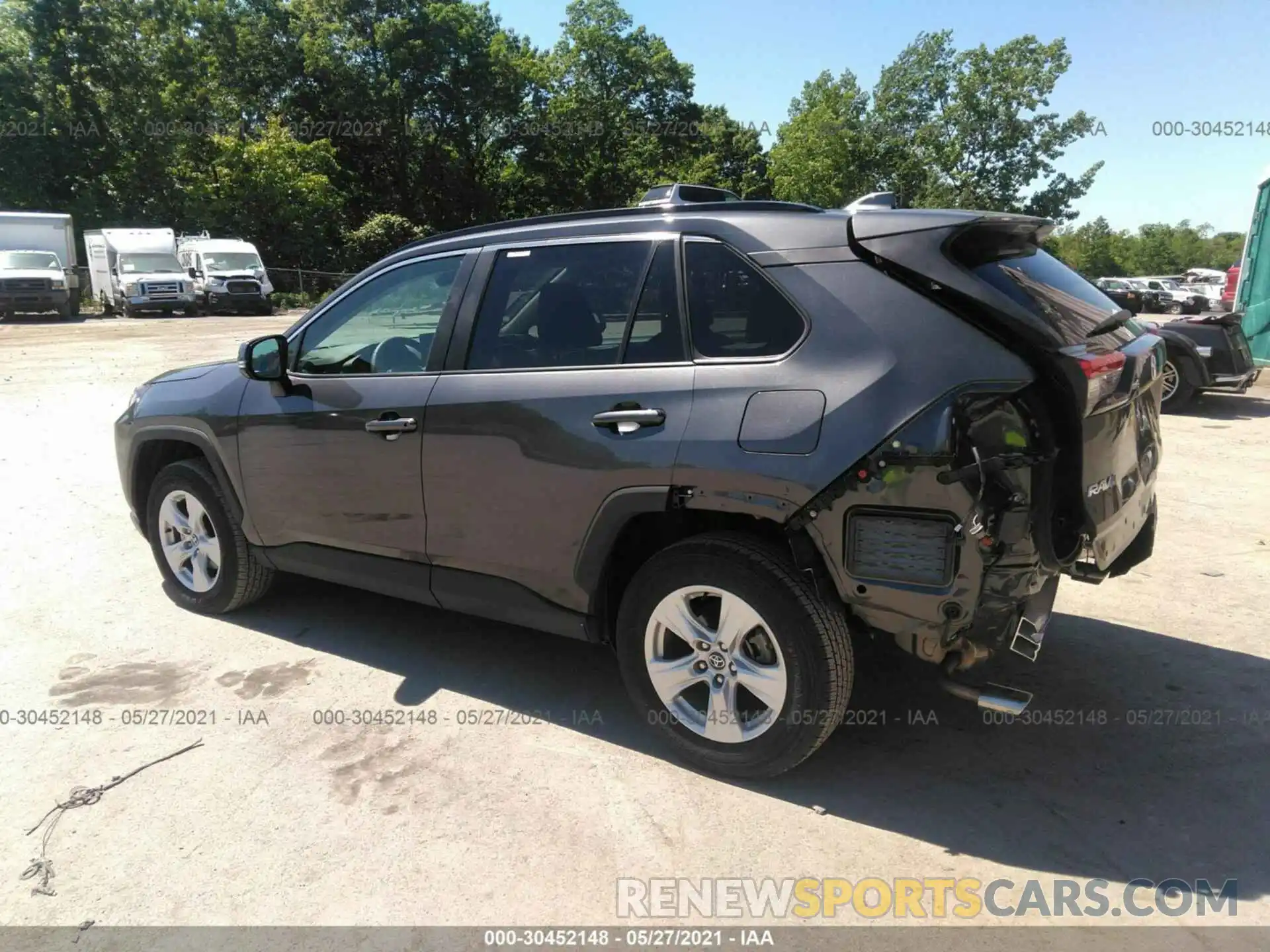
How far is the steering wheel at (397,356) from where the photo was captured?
388 cm

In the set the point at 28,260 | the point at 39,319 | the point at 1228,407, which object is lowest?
the point at 1228,407

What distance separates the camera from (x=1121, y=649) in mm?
4199

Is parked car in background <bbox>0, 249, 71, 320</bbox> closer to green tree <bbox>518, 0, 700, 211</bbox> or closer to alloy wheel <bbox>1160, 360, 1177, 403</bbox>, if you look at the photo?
green tree <bbox>518, 0, 700, 211</bbox>

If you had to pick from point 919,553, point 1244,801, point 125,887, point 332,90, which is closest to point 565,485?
point 919,553

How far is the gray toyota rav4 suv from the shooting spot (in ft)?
8.95

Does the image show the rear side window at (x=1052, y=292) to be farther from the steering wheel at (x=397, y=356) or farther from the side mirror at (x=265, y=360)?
the side mirror at (x=265, y=360)

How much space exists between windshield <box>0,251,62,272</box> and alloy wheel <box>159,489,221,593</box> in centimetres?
2593

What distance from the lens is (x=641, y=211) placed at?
3475 millimetres

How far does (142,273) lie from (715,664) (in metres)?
29.4

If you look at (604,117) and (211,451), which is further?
(604,117)

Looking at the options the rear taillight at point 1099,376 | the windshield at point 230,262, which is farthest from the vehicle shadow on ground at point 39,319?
the rear taillight at point 1099,376

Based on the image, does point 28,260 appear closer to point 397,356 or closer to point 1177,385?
point 397,356

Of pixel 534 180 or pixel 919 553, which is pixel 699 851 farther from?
pixel 534 180

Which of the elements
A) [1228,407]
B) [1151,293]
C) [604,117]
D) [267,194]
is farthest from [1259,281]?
[604,117]
